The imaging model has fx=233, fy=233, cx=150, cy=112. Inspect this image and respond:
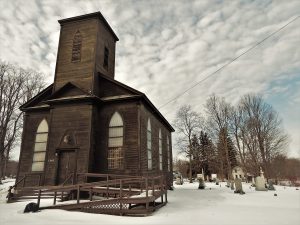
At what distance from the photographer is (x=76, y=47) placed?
1852 cm

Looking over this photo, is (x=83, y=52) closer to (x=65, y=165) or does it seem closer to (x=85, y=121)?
(x=85, y=121)

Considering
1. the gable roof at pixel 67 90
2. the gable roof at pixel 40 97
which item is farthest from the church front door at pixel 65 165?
the gable roof at pixel 40 97

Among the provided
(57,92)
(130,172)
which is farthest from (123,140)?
(57,92)

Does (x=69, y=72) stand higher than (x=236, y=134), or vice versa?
(x=69, y=72)

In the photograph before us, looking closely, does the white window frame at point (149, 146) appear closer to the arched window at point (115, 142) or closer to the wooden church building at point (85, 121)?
A: the wooden church building at point (85, 121)

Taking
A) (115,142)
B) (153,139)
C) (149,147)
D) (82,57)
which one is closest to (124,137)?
(115,142)

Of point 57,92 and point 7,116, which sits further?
point 7,116

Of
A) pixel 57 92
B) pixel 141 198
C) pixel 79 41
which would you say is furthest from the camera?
pixel 79 41

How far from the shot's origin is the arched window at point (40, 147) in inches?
665

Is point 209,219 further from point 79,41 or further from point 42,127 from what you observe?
point 79,41

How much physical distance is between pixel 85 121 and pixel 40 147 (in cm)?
457

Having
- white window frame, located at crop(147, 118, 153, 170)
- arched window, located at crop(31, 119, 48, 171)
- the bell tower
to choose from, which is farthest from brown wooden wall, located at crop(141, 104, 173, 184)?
arched window, located at crop(31, 119, 48, 171)

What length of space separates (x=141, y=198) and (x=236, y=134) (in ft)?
85.0

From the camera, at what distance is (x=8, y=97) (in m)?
27.4
